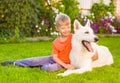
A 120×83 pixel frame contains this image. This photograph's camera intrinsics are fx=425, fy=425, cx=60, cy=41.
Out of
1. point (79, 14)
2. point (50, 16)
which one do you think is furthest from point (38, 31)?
point (79, 14)

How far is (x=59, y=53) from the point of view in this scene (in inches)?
269

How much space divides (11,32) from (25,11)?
66cm

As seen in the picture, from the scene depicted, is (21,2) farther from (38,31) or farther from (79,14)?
(79,14)

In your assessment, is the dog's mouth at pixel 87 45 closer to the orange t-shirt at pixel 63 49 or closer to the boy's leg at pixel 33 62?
the orange t-shirt at pixel 63 49

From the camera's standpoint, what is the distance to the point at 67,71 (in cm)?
632

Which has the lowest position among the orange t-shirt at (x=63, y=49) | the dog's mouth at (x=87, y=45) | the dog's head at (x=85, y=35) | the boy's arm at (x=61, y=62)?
the boy's arm at (x=61, y=62)

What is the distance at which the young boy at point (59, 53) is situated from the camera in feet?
21.7

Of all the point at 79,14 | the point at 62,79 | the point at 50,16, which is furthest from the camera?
the point at 79,14

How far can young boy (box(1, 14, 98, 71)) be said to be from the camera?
21.7ft

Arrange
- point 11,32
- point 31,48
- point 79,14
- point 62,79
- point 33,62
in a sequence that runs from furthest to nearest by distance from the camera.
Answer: point 79,14 → point 11,32 → point 31,48 → point 33,62 → point 62,79

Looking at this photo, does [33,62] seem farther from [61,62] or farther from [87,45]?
[87,45]

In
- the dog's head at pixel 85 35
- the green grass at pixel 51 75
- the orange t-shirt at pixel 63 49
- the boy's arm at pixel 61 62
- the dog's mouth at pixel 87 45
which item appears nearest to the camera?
the green grass at pixel 51 75

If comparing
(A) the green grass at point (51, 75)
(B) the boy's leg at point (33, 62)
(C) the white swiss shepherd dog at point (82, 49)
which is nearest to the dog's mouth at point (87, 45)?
(C) the white swiss shepherd dog at point (82, 49)

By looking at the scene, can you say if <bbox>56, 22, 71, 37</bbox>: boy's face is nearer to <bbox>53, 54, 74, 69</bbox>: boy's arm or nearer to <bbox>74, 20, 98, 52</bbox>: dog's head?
<bbox>74, 20, 98, 52</bbox>: dog's head
